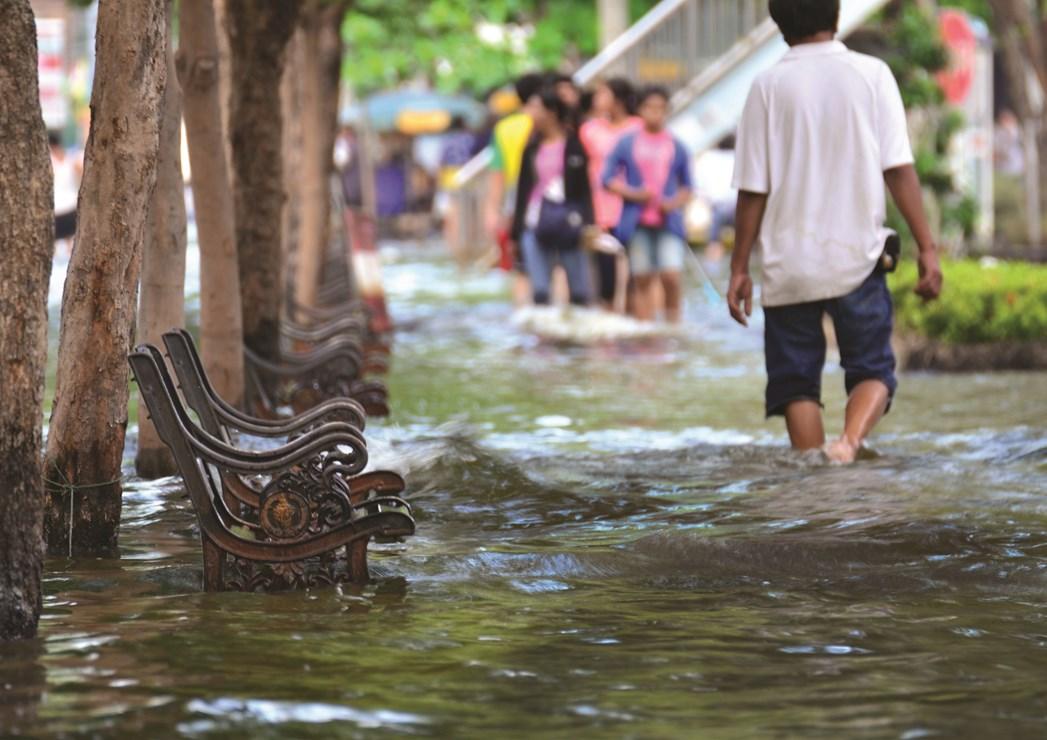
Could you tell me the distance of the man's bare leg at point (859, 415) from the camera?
9625 mm

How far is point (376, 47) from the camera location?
40.0 metres

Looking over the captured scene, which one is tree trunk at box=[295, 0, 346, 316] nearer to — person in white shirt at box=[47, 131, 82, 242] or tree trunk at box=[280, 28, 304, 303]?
tree trunk at box=[280, 28, 304, 303]

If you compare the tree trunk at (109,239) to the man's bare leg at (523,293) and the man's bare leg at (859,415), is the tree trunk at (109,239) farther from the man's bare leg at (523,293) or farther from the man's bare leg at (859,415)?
the man's bare leg at (523,293)

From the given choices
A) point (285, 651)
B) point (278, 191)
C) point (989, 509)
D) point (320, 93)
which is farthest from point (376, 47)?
point (285, 651)

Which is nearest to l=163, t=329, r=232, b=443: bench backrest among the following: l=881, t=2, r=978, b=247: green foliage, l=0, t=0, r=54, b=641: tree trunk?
l=0, t=0, r=54, b=641: tree trunk

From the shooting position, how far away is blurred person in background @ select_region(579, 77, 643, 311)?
19.2m

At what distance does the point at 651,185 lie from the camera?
1861cm

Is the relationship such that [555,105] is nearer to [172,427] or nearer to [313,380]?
[313,380]

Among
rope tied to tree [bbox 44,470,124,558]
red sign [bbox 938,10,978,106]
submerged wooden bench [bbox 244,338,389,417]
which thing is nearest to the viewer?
rope tied to tree [bbox 44,470,124,558]

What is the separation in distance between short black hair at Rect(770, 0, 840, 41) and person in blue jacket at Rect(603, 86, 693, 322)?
343 inches

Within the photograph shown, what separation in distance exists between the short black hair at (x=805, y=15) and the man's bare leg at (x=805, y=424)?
154cm

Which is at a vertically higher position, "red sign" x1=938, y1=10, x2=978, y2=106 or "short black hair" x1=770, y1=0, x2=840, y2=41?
"red sign" x1=938, y1=10, x2=978, y2=106

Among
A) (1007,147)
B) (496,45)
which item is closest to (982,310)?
(496,45)

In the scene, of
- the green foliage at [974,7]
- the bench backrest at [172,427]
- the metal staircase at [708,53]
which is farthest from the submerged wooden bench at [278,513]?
the green foliage at [974,7]
